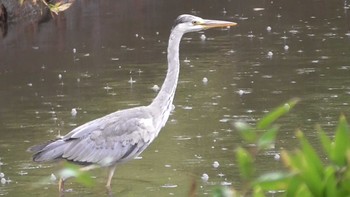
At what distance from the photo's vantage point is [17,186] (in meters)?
7.72

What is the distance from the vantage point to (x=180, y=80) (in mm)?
12422

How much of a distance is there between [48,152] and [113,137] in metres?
0.54

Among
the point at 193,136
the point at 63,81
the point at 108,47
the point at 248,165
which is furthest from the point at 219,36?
the point at 248,165

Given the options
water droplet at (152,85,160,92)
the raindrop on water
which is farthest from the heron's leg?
water droplet at (152,85,160,92)

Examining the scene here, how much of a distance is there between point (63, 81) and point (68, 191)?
532cm

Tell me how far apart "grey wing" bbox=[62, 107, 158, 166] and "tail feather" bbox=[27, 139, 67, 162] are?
105mm

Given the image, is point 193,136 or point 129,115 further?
point 193,136

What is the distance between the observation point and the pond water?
8.24 meters

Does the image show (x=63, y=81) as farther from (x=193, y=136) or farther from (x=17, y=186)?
(x=17, y=186)

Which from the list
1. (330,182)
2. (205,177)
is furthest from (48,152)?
(330,182)

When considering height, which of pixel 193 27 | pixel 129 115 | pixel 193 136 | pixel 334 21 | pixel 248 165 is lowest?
pixel 334 21

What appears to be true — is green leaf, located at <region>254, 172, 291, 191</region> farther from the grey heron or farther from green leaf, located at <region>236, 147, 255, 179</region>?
the grey heron

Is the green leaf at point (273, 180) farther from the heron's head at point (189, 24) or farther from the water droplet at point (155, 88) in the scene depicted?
the water droplet at point (155, 88)

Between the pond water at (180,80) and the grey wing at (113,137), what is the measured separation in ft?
1.44
